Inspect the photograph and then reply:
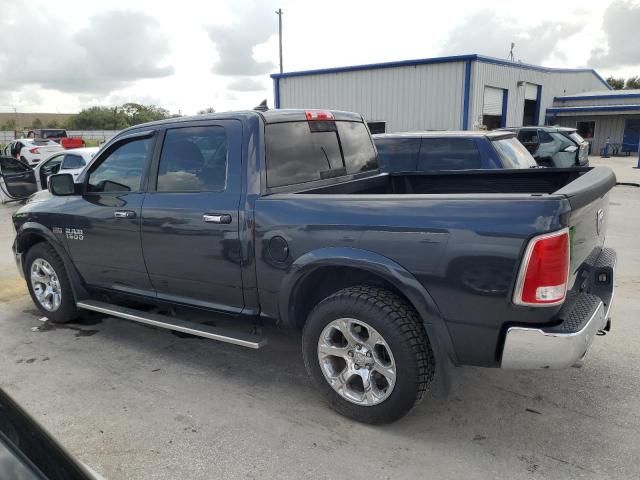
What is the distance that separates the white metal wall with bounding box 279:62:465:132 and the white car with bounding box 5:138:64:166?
1100 centimetres

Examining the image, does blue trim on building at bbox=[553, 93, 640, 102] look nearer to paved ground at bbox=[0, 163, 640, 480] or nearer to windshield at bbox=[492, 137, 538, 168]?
windshield at bbox=[492, 137, 538, 168]

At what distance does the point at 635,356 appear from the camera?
12.9 feet

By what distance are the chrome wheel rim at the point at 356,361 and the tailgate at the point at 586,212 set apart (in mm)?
1166

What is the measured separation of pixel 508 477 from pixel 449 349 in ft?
2.29

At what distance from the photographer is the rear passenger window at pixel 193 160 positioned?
3.64 meters

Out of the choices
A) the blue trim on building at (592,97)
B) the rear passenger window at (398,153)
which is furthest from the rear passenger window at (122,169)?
the blue trim on building at (592,97)

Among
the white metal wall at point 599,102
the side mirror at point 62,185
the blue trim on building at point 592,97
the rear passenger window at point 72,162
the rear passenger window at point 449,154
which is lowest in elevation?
the rear passenger window at point 72,162

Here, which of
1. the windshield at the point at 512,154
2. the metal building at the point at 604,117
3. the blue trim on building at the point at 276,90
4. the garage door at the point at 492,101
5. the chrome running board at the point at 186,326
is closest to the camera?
the chrome running board at the point at 186,326

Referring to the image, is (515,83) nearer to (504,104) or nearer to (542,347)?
(504,104)

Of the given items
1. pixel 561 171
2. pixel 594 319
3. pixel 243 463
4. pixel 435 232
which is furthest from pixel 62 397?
pixel 561 171

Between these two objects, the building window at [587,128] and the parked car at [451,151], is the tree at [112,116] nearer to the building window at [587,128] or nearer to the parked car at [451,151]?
the building window at [587,128]

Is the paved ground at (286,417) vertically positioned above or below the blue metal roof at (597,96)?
below

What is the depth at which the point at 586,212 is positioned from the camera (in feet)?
9.42

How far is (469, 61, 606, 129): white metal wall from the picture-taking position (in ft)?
62.7
